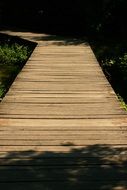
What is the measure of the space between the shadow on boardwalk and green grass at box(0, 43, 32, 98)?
6623mm

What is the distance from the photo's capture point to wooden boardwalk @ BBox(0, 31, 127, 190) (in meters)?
4.93

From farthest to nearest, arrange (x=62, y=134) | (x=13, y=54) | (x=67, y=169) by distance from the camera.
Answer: (x=13, y=54)
(x=62, y=134)
(x=67, y=169)

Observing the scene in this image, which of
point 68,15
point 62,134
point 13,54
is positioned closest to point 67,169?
point 62,134

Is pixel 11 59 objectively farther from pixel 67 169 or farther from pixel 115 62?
pixel 67 169

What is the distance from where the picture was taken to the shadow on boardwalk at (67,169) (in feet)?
15.7

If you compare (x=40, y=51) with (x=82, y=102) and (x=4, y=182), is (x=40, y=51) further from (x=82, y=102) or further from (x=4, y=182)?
(x=4, y=182)

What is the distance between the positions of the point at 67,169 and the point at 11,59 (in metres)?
10.2

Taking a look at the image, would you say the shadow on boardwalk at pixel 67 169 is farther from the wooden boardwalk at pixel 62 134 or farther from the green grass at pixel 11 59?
the green grass at pixel 11 59

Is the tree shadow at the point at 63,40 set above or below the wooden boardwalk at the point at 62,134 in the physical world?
below

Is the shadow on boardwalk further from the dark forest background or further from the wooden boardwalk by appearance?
the dark forest background

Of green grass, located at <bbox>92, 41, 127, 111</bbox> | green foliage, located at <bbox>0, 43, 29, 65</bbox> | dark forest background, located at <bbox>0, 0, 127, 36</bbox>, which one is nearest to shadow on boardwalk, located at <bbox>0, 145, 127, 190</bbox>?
green grass, located at <bbox>92, 41, 127, 111</bbox>

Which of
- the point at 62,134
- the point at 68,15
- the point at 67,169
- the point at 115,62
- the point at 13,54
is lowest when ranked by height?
the point at 68,15

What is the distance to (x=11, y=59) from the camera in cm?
1495

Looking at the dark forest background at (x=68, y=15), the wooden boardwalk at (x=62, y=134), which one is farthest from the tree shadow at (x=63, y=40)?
the wooden boardwalk at (x=62, y=134)
